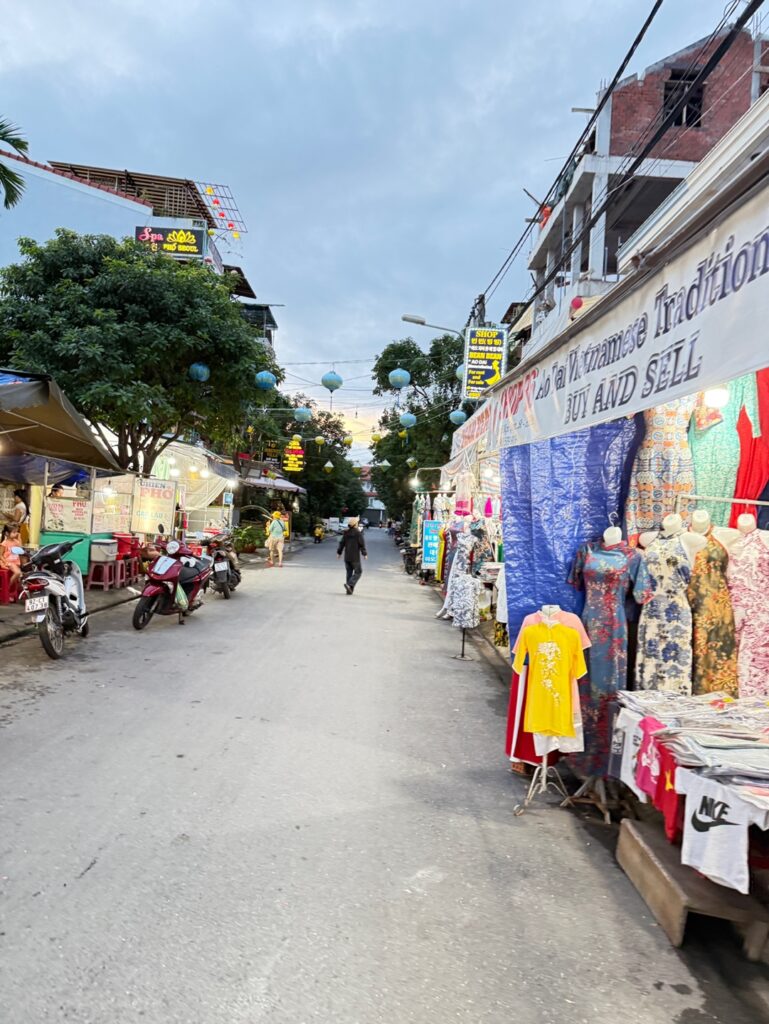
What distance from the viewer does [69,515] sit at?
12.0m

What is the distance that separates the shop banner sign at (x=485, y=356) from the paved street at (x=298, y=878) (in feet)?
32.7

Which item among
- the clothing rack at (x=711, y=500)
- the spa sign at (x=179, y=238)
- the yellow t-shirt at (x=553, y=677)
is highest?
the spa sign at (x=179, y=238)

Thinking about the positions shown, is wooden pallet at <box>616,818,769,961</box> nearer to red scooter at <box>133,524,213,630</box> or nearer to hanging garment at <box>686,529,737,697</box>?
hanging garment at <box>686,529,737,697</box>

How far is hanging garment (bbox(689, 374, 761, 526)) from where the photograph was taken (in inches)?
169

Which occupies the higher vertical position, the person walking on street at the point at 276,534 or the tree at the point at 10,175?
A: the tree at the point at 10,175

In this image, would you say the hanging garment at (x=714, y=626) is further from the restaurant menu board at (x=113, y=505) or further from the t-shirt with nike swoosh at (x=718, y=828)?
the restaurant menu board at (x=113, y=505)

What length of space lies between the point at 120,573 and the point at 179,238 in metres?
20.3

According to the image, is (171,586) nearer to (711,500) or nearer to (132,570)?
(132,570)

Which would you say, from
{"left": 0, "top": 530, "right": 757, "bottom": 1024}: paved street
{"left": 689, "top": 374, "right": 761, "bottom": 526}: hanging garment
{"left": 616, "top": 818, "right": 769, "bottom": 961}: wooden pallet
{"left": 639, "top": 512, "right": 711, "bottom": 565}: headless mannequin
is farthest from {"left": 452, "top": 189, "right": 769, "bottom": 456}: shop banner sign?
{"left": 0, "top": 530, "right": 757, "bottom": 1024}: paved street

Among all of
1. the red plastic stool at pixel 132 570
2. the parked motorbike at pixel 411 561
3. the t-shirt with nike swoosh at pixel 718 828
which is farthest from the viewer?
the parked motorbike at pixel 411 561

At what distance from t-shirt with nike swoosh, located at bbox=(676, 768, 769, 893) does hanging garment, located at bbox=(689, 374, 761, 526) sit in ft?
7.29

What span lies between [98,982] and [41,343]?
11.9 meters

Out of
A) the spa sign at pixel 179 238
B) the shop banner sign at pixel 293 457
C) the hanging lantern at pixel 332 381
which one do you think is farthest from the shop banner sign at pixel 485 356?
the spa sign at pixel 179 238

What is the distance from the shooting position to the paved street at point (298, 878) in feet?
7.37
